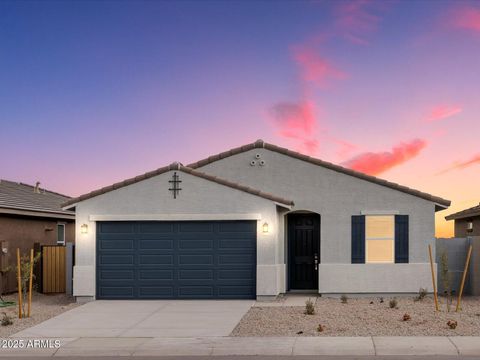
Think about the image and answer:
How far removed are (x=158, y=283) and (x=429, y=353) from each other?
9567 millimetres

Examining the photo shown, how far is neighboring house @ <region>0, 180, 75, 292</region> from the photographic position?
2266 cm

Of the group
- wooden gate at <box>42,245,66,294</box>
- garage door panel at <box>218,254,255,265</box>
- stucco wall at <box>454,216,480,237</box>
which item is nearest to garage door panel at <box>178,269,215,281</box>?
garage door panel at <box>218,254,255,265</box>

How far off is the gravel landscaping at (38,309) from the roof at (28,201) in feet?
8.90

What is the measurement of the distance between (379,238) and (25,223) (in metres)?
12.1

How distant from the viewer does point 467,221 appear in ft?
102

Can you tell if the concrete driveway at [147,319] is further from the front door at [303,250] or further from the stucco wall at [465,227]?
the stucco wall at [465,227]

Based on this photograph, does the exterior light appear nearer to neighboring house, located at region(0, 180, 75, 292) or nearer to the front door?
the front door

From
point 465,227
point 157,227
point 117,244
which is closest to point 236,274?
point 157,227

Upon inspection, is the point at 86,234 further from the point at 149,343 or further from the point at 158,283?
the point at 149,343

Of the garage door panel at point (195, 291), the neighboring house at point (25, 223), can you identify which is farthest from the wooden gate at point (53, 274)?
the garage door panel at point (195, 291)

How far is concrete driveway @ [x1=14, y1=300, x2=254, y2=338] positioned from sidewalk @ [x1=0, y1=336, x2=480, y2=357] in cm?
83

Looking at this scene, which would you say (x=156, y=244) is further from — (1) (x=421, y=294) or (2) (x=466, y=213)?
(2) (x=466, y=213)

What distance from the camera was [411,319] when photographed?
15336mm

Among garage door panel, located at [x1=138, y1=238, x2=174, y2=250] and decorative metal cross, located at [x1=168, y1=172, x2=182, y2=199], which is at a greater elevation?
decorative metal cross, located at [x1=168, y1=172, x2=182, y2=199]
